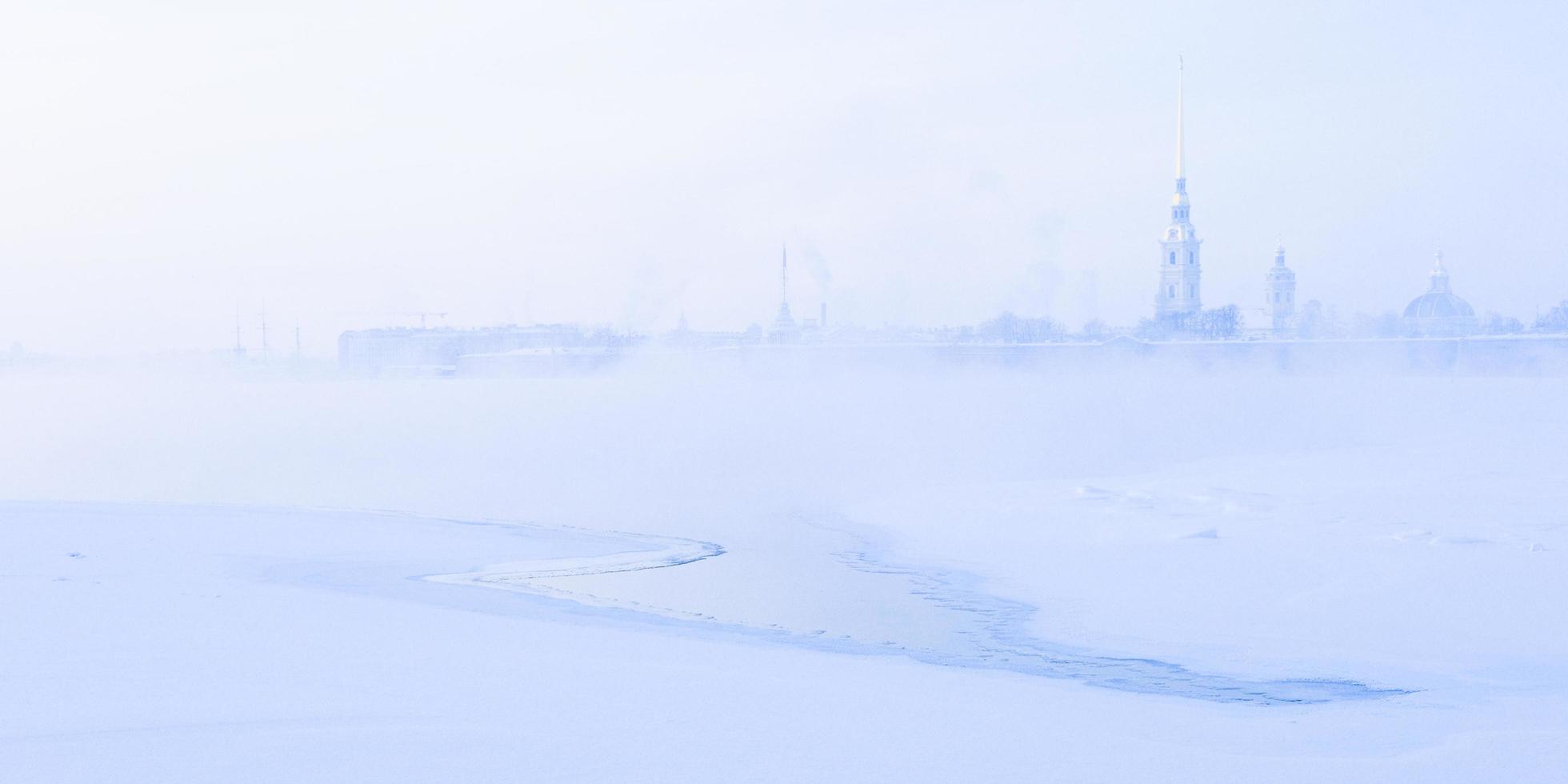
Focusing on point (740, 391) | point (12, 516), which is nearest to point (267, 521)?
point (12, 516)

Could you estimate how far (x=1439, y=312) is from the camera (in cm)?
8462

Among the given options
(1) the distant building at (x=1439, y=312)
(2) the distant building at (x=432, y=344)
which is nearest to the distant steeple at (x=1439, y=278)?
(1) the distant building at (x=1439, y=312)

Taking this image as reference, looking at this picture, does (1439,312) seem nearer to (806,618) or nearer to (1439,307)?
(1439,307)

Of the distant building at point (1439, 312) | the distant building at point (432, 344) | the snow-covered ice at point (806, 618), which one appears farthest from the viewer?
the distant building at point (432, 344)

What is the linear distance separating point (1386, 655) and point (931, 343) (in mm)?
68649

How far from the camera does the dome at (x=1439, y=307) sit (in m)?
84.0

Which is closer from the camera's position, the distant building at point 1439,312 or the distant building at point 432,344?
the distant building at point 1439,312

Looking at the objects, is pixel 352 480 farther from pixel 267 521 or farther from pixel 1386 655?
pixel 1386 655

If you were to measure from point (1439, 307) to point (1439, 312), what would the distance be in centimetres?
76

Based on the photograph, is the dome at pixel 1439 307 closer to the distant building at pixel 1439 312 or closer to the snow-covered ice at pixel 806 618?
the distant building at pixel 1439 312

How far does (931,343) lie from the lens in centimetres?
7500

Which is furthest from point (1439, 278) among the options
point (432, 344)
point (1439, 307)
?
point (432, 344)

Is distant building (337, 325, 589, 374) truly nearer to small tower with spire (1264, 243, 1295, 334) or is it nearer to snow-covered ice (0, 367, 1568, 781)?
small tower with spire (1264, 243, 1295, 334)

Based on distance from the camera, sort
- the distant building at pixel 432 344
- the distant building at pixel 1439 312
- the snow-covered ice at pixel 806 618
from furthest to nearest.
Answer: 1. the distant building at pixel 432 344
2. the distant building at pixel 1439 312
3. the snow-covered ice at pixel 806 618
